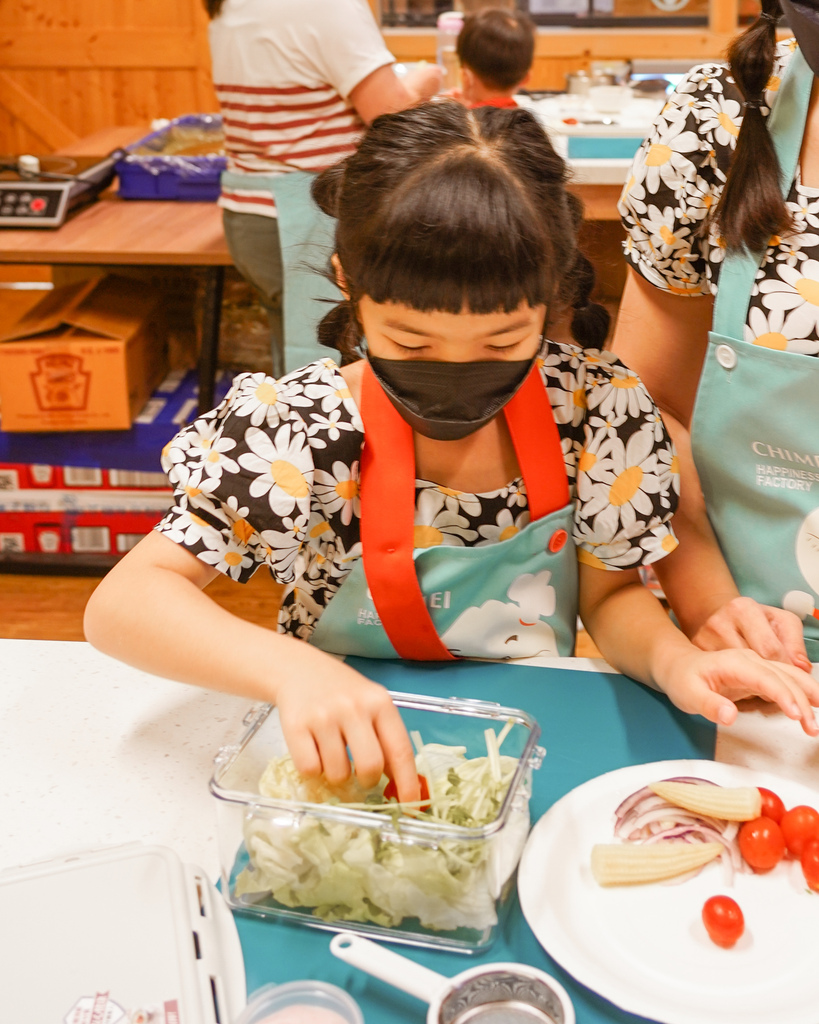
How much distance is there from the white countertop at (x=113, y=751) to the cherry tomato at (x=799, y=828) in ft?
0.32

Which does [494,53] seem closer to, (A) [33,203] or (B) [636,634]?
(A) [33,203]

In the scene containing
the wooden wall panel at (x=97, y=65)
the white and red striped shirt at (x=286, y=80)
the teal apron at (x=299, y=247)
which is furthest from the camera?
the wooden wall panel at (x=97, y=65)

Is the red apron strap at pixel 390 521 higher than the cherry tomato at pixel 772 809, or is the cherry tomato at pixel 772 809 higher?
the red apron strap at pixel 390 521

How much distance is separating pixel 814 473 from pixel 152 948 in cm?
77

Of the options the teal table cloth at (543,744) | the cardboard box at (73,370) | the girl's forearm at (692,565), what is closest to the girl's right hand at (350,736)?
the teal table cloth at (543,744)

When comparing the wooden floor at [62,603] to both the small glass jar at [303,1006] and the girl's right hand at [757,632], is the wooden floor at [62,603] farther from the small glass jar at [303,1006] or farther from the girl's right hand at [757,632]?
the small glass jar at [303,1006]

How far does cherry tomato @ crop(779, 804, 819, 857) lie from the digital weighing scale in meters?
2.58

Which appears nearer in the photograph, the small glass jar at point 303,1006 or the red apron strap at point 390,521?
the small glass jar at point 303,1006

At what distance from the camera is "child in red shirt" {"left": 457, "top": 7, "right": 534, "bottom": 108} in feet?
9.63

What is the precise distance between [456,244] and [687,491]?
455 mm

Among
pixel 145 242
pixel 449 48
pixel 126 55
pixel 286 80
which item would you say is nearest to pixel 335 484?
pixel 286 80

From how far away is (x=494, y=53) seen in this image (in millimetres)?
2965

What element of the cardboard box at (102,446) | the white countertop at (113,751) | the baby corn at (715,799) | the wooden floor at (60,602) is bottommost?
the wooden floor at (60,602)

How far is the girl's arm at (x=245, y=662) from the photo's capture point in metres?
0.76
